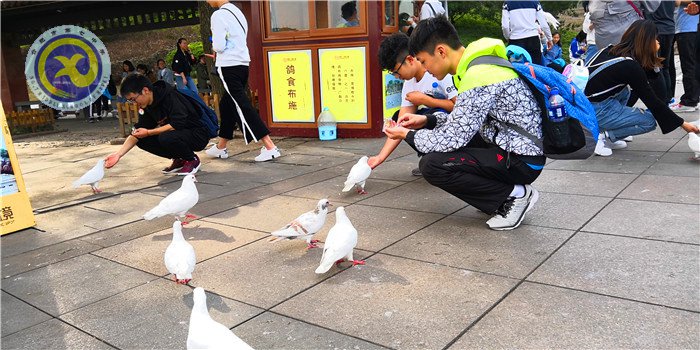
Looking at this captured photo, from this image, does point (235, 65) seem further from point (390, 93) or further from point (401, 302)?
point (401, 302)

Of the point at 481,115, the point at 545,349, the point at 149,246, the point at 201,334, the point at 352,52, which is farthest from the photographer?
the point at 352,52

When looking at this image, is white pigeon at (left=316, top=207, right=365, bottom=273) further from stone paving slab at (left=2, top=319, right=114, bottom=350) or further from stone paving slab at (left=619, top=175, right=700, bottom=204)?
stone paving slab at (left=619, top=175, right=700, bottom=204)

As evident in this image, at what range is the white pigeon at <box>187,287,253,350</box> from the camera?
1.86 metres

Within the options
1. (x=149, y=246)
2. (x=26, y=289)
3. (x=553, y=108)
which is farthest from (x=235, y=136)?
(x=553, y=108)

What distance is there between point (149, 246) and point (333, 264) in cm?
146

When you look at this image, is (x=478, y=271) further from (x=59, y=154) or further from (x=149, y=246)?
(x=59, y=154)

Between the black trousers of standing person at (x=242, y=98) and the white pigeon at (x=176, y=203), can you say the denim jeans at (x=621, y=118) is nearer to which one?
the black trousers of standing person at (x=242, y=98)

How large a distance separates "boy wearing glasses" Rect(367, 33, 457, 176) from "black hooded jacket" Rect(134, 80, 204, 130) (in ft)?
7.73

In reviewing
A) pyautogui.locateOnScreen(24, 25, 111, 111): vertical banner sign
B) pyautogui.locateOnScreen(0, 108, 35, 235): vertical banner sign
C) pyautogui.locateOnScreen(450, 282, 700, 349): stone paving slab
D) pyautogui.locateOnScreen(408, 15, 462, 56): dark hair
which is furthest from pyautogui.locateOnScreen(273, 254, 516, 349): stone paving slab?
pyautogui.locateOnScreen(24, 25, 111, 111): vertical banner sign

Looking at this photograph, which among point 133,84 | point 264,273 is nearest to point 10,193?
point 133,84

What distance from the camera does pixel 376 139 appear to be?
24.7 ft

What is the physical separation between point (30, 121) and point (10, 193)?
10.0 metres

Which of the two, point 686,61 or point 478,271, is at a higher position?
point 686,61

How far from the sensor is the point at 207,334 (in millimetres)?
1933
